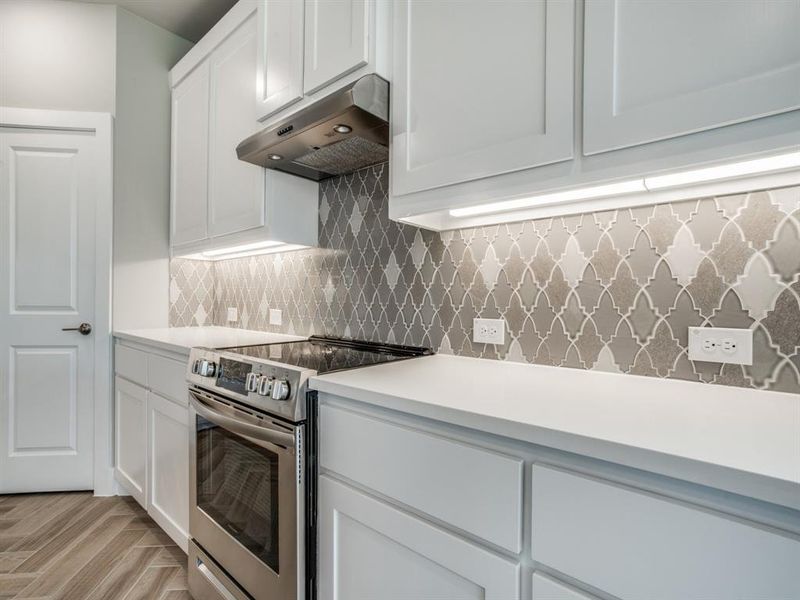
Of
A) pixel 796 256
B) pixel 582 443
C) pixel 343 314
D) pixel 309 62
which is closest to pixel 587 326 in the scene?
pixel 796 256

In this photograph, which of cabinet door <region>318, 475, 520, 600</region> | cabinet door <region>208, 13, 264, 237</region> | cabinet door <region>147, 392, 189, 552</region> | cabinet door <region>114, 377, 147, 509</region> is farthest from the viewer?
cabinet door <region>114, 377, 147, 509</region>

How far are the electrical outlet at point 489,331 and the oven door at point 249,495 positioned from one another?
70cm

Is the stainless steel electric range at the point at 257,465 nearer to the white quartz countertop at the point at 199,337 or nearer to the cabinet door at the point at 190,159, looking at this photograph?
the white quartz countertop at the point at 199,337

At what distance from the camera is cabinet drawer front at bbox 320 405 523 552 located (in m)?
0.83

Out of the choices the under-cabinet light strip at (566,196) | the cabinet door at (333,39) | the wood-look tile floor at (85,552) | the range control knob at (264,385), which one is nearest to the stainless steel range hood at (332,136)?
the cabinet door at (333,39)

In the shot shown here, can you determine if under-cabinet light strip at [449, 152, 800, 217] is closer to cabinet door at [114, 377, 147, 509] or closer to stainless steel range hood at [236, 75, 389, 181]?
stainless steel range hood at [236, 75, 389, 181]

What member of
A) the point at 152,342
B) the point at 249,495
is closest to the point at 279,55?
the point at 152,342

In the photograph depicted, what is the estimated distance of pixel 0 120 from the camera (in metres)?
2.52

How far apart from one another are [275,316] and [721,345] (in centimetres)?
203

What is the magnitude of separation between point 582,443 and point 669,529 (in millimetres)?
164

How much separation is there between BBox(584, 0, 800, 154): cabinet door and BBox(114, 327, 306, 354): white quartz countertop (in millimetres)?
1653

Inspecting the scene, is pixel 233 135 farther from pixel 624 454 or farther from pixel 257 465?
pixel 624 454

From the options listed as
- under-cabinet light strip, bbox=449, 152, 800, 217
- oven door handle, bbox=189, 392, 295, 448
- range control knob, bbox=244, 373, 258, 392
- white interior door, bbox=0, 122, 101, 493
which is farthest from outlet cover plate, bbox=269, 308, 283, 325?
under-cabinet light strip, bbox=449, 152, 800, 217

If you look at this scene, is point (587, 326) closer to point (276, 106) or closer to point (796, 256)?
point (796, 256)
